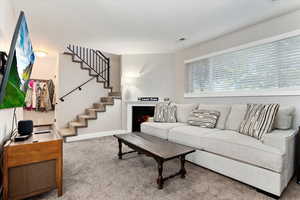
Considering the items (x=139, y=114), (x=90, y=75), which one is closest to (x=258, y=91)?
(x=139, y=114)

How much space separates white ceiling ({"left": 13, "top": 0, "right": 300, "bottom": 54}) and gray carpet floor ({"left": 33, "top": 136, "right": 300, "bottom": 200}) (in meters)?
2.35

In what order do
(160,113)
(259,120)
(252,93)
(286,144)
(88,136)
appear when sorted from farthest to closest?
(88,136), (160,113), (252,93), (259,120), (286,144)

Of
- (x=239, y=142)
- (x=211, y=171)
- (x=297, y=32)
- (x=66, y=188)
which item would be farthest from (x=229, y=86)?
(x=66, y=188)

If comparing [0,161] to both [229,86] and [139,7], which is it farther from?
[229,86]

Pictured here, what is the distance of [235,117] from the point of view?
258cm

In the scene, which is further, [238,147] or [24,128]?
[238,147]

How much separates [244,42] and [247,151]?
2083 millimetres

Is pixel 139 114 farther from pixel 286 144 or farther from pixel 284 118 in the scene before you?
pixel 286 144

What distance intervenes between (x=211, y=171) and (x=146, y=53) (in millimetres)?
3496

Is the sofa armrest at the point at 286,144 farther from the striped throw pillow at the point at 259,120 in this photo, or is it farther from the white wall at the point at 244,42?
the white wall at the point at 244,42

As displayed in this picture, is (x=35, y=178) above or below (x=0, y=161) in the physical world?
below

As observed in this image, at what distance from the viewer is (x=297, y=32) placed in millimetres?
2254

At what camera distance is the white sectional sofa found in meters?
1.62

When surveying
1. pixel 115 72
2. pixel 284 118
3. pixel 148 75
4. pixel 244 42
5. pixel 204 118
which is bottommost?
pixel 204 118
